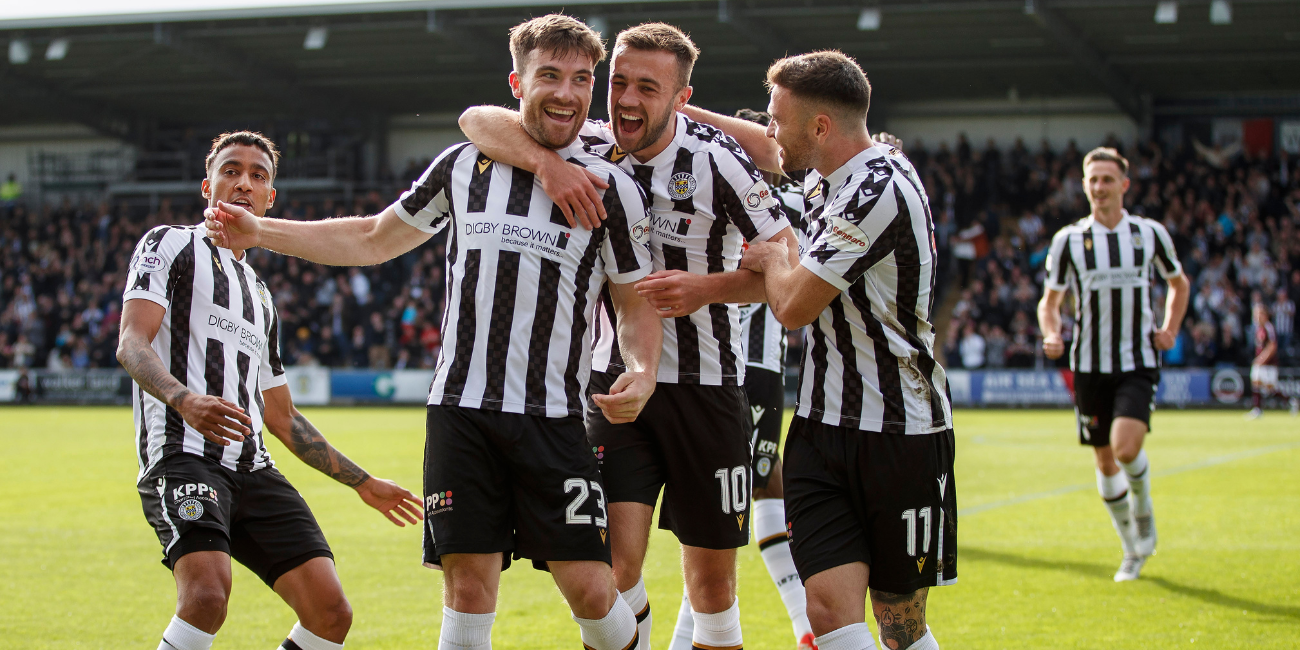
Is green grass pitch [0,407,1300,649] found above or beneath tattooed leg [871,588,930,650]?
beneath

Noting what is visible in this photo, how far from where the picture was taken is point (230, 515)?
4281 mm

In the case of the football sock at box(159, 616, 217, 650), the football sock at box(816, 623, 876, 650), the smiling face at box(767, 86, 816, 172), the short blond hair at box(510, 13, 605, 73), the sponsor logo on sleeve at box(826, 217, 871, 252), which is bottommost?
the football sock at box(159, 616, 217, 650)

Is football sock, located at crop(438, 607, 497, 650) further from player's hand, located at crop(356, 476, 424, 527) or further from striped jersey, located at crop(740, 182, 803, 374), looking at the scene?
striped jersey, located at crop(740, 182, 803, 374)

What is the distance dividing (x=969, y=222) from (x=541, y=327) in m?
27.1

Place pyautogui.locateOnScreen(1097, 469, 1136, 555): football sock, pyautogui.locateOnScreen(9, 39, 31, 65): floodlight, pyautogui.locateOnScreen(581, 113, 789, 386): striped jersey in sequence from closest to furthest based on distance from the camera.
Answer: pyautogui.locateOnScreen(581, 113, 789, 386): striped jersey, pyautogui.locateOnScreen(1097, 469, 1136, 555): football sock, pyautogui.locateOnScreen(9, 39, 31, 65): floodlight

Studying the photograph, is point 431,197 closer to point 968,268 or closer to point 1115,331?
point 1115,331

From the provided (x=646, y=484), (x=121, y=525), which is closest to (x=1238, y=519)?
(x=646, y=484)

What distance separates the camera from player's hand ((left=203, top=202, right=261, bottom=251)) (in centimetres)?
397

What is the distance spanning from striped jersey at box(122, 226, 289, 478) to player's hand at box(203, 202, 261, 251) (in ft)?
1.37

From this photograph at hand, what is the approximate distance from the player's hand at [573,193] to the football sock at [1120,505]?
5107mm

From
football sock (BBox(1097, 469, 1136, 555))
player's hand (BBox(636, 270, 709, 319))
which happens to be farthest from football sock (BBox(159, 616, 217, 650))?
football sock (BBox(1097, 469, 1136, 555))

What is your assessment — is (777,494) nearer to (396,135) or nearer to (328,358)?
(328,358)

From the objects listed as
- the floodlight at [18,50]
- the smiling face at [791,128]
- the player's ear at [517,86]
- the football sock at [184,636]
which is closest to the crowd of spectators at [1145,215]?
the smiling face at [791,128]

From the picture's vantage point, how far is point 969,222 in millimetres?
29453
